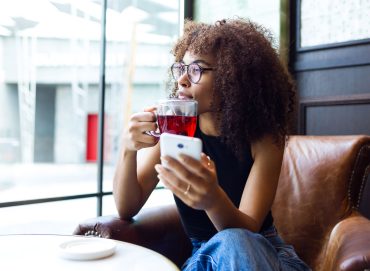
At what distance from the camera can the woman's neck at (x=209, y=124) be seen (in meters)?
1.30

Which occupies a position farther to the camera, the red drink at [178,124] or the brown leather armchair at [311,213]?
the brown leather armchair at [311,213]

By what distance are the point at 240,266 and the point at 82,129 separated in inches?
59.8

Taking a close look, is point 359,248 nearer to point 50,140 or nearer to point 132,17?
point 50,140

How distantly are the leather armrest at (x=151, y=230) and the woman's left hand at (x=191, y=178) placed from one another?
20.2 inches

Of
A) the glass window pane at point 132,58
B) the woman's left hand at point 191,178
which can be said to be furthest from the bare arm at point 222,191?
the glass window pane at point 132,58

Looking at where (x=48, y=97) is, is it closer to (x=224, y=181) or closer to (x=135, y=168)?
(x=135, y=168)

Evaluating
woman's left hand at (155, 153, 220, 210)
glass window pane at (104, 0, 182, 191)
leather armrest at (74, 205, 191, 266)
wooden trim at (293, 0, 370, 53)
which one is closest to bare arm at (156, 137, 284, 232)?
woman's left hand at (155, 153, 220, 210)

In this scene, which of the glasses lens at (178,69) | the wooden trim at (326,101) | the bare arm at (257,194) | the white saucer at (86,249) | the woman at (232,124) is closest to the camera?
the white saucer at (86,249)

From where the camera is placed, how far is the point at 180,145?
716mm

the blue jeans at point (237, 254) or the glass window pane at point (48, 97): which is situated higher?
the glass window pane at point (48, 97)

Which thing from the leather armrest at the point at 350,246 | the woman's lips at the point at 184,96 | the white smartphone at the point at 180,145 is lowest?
the leather armrest at the point at 350,246

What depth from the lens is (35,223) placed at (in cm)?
193

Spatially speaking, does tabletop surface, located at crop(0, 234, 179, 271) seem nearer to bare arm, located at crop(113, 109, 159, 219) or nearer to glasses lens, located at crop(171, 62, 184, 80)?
bare arm, located at crop(113, 109, 159, 219)

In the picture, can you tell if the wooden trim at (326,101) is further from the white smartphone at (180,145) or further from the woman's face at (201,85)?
the white smartphone at (180,145)
